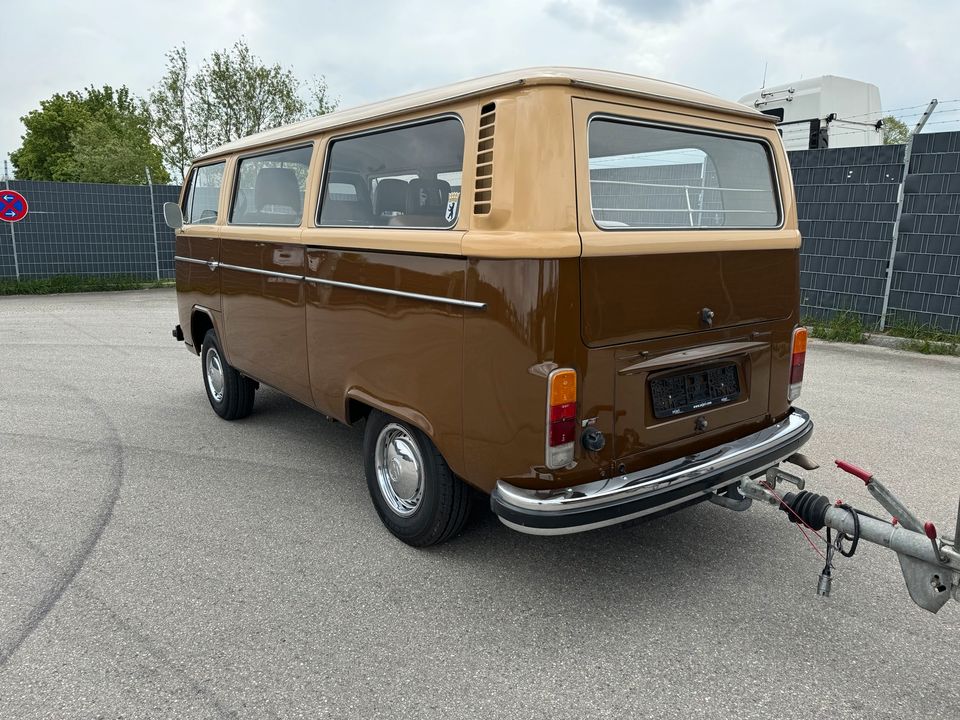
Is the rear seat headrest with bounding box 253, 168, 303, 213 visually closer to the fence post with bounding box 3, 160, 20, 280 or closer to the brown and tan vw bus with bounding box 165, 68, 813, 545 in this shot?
the brown and tan vw bus with bounding box 165, 68, 813, 545

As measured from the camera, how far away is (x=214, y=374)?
5812 millimetres

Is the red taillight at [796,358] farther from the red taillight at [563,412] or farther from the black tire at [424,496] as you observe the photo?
the black tire at [424,496]

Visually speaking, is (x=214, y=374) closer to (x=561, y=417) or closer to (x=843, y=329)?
(x=561, y=417)

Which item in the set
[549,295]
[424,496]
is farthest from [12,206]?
[549,295]

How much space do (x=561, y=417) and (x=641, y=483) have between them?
1.51 feet

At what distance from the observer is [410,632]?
9.30 ft

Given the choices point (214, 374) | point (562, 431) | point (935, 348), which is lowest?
point (935, 348)

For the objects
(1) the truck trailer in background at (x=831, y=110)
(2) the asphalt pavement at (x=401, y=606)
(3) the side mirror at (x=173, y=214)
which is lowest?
(2) the asphalt pavement at (x=401, y=606)

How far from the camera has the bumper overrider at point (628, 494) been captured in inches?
106

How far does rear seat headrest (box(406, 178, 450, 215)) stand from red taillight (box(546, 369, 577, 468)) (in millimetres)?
954

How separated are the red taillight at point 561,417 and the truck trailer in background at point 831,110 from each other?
1113 cm

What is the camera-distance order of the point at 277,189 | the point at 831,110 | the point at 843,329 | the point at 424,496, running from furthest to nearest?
the point at 831,110 < the point at 843,329 < the point at 277,189 < the point at 424,496

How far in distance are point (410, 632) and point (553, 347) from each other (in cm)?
127

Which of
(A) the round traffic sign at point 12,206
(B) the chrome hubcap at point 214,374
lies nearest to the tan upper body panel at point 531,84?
(B) the chrome hubcap at point 214,374
